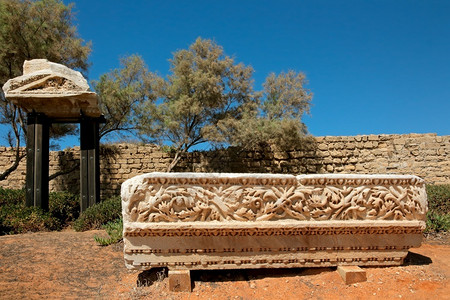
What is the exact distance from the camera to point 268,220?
3.22m

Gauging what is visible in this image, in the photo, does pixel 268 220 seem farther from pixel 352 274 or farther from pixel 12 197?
pixel 12 197

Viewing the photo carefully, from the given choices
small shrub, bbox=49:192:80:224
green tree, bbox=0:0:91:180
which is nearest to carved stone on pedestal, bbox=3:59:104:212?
small shrub, bbox=49:192:80:224

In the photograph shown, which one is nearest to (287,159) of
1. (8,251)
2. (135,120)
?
(135,120)

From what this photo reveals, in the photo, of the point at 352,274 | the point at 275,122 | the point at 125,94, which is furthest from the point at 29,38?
the point at 352,274

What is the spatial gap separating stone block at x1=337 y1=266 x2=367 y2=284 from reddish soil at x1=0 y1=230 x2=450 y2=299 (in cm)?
5

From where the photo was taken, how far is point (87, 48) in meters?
12.0

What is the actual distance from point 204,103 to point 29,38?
6329 millimetres

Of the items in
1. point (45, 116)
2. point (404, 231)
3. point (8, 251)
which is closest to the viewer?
point (404, 231)

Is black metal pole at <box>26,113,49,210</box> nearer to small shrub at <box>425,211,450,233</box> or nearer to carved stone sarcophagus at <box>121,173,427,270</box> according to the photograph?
carved stone sarcophagus at <box>121,173,427,270</box>

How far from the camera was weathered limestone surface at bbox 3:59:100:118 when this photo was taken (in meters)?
7.07

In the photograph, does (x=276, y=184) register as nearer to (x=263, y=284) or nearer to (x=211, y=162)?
(x=263, y=284)

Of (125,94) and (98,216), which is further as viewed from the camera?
(125,94)

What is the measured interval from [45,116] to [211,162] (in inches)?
240

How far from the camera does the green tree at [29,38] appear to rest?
10289mm
